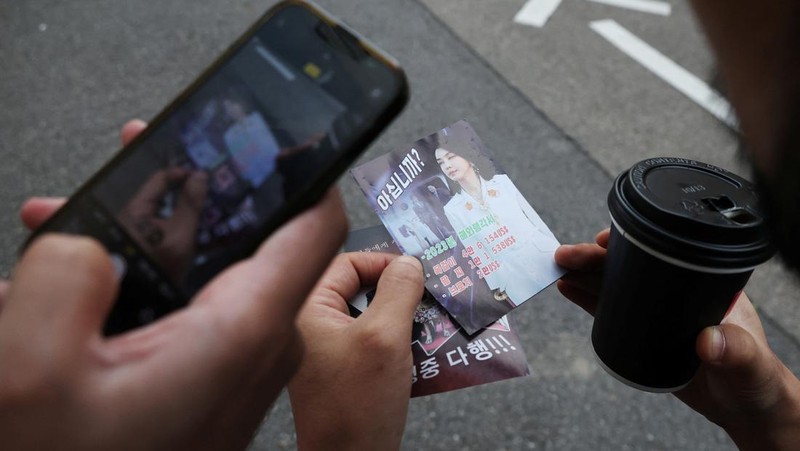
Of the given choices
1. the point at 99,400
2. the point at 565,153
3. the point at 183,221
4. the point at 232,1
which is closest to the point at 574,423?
the point at 565,153

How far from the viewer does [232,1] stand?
2764 mm

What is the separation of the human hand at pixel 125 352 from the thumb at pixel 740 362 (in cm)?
52

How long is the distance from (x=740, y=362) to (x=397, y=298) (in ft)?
1.36

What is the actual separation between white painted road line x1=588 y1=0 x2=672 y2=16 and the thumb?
2.30 meters

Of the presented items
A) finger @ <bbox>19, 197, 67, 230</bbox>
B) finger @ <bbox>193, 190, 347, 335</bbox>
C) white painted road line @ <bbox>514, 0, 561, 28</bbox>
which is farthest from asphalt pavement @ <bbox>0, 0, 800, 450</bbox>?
finger @ <bbox>193, 190, 347, 335</bbox>

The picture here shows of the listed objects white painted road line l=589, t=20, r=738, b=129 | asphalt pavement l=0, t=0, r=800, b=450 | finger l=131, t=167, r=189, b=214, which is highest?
finger l=131, t=167, r=189, b=214

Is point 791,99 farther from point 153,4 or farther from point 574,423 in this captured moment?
point 153,4

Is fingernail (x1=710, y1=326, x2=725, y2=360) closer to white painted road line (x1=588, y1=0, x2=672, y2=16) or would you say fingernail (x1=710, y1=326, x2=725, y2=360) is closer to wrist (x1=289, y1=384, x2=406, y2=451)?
wrist (x1=289, y1=384, x2=406, y2=451)

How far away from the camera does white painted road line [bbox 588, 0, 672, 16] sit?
282 cm

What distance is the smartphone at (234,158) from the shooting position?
24.5 inches

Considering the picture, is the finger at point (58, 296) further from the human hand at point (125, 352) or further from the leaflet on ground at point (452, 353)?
the leaflet on ground at point (452, 353)

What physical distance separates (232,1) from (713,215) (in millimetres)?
2438

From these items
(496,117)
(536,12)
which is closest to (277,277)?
(496,117)

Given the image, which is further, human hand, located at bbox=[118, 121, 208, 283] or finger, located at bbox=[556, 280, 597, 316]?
finger, located at bbox=[556, 280, 597, 316]
